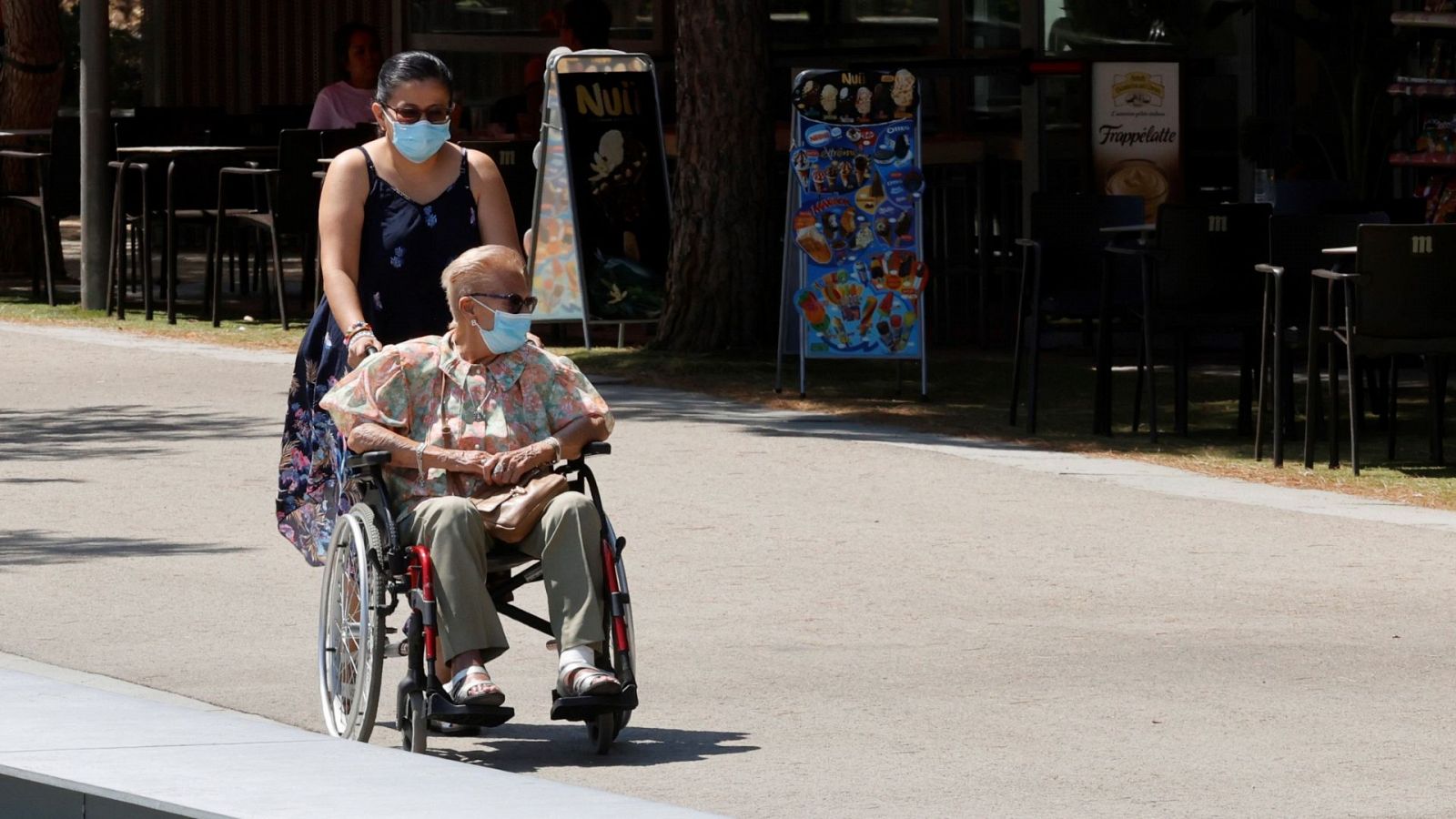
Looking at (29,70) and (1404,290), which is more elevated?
(29,70)

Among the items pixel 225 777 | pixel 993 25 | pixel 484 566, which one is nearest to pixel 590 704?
pixel 484 566

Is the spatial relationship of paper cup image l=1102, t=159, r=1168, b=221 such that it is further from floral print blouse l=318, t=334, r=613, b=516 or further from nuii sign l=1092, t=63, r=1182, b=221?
floral print blouse l=318, t=334, r=613, b=516

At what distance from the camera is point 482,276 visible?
20.9ft

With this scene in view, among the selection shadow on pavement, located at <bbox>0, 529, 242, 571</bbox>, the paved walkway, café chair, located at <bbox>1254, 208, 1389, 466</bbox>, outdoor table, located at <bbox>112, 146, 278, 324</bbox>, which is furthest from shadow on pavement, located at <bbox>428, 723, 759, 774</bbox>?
outdoor table, located at <bbox>112, 146, 278, 324</bbox>

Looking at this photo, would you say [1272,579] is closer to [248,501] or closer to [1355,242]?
[1355,242]

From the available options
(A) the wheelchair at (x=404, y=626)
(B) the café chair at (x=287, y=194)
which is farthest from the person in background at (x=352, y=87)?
(A) the wheelchair at (x=404, y=626)

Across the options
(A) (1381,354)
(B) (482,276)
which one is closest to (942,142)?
(A) (1381,354)

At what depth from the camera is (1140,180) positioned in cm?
1664

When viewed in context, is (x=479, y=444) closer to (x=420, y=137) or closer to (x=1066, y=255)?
(x=420, y=137)

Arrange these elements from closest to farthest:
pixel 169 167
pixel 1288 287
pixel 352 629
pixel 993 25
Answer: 1. pixel 352 629
2. pixel 1288 287
3. pixel 169 167
4. pixel 993 25

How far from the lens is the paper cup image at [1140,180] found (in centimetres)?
1662

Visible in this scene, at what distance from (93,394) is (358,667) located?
8261 millimetres

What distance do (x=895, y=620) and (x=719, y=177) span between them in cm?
773

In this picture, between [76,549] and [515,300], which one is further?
[76,549]
